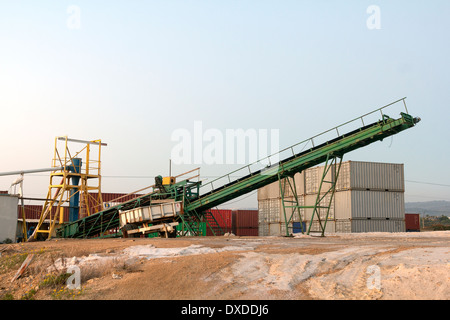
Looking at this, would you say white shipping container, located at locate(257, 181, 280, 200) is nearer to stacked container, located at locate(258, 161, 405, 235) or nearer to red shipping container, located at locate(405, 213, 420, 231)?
stacked container, located at locate(258, 161, 405, 235)

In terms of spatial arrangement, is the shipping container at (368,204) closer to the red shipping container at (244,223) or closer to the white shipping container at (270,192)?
the white shipping container at (270,192)

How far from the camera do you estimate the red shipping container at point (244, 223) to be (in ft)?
158

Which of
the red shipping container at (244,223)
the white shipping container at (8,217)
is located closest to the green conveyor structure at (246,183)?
the white shipping container at (8,217)

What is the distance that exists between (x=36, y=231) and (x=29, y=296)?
21636 mm

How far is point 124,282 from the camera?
985cm

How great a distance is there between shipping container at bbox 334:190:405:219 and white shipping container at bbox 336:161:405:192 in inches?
18.3

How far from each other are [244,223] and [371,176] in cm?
1743

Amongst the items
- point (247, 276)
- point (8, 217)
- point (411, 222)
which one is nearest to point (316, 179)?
point (411, 222)

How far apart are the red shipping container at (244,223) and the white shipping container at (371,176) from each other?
51.2 ft

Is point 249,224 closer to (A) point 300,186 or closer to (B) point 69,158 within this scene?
(A) point 300,186

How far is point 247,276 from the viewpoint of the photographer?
9.78 m

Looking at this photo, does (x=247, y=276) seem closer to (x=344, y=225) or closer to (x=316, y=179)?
(x=344, y=225)
